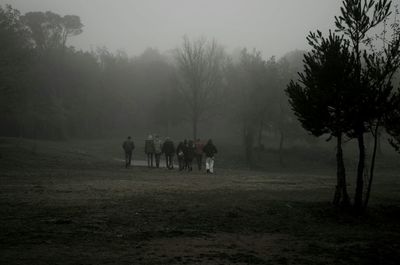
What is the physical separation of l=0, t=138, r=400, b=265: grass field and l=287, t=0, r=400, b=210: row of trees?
2794mm

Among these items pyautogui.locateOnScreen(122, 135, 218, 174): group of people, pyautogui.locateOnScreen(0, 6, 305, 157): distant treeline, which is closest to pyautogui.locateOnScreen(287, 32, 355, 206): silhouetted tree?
pyautogui.locateOnScreen(122, 135, 218, 174): group of people

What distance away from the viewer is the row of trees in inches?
589

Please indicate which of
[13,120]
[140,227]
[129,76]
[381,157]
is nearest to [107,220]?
[140,227]

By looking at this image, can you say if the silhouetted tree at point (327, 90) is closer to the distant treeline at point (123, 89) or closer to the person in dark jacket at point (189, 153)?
the person in dark jacket at point (189, 153)

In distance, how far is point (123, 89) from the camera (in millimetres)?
74875

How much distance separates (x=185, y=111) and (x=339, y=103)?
140ft

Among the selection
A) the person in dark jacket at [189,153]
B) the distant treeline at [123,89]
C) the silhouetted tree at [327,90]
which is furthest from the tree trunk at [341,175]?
the distant treeline at [123,89]

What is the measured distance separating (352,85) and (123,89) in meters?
62.8

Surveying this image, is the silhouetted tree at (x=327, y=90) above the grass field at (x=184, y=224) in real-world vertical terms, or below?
above

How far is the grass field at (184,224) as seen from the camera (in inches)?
366

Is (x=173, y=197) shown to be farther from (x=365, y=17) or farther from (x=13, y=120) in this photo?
(x=13, y=120)

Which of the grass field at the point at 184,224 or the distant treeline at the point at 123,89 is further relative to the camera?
the distant treeline at the point at 123,89

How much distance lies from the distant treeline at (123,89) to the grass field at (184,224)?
19295 mm

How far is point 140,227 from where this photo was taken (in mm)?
11742
